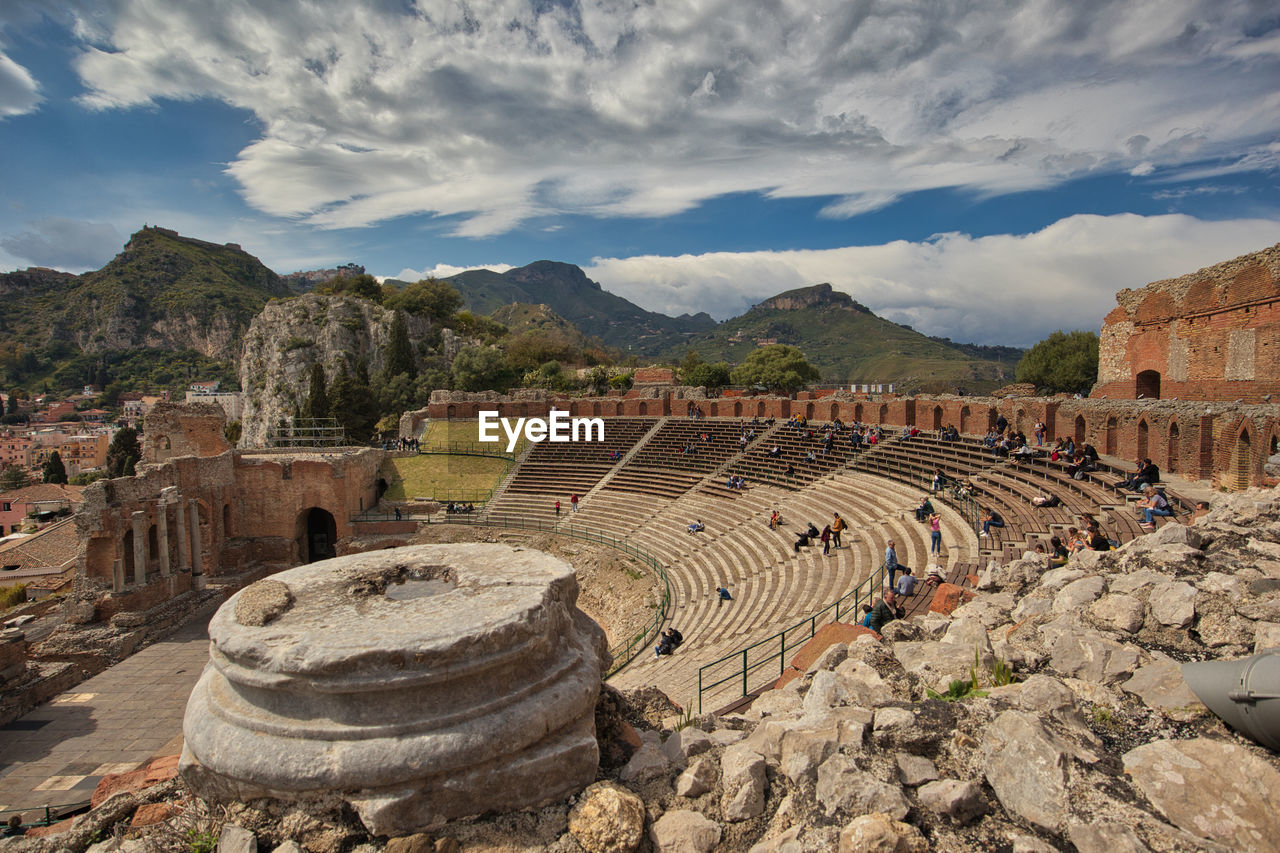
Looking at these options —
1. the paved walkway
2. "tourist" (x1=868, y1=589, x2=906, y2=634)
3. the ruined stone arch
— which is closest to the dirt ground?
the ruined stone arch

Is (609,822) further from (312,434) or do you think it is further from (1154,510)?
(312,434)

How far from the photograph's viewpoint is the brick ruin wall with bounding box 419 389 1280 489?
13.5 meters

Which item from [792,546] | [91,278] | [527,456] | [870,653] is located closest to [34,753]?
[870,653]

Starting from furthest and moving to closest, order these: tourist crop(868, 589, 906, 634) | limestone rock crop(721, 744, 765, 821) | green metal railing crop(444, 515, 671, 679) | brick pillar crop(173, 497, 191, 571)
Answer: brick pillar crop(173, 497, 191, 571) < green metal railing crop(444, 515, 671, 679) < tourist crop(868, 589, 906, 634) < limestone rock crop(721, 744, 765, 821)

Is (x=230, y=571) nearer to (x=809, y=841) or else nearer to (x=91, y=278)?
(x=809, y=841)

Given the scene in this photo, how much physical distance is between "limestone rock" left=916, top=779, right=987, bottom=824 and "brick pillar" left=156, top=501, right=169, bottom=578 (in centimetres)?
2557

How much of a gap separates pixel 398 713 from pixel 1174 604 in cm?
593

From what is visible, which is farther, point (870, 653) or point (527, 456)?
point (527, 456)

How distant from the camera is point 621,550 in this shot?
74.6 ft

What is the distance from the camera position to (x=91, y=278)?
449 feet

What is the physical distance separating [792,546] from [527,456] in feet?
62.5

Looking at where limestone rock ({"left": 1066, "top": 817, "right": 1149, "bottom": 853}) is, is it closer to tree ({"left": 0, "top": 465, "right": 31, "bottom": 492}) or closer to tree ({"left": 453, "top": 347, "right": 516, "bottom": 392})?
tree ({"left": 453, "top": 347, "right": 516, "bottom": 392})

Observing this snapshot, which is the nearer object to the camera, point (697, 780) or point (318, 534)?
point (697, 780)

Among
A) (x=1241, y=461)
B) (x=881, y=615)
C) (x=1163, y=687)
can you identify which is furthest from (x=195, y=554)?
(x=1241, y=461)
